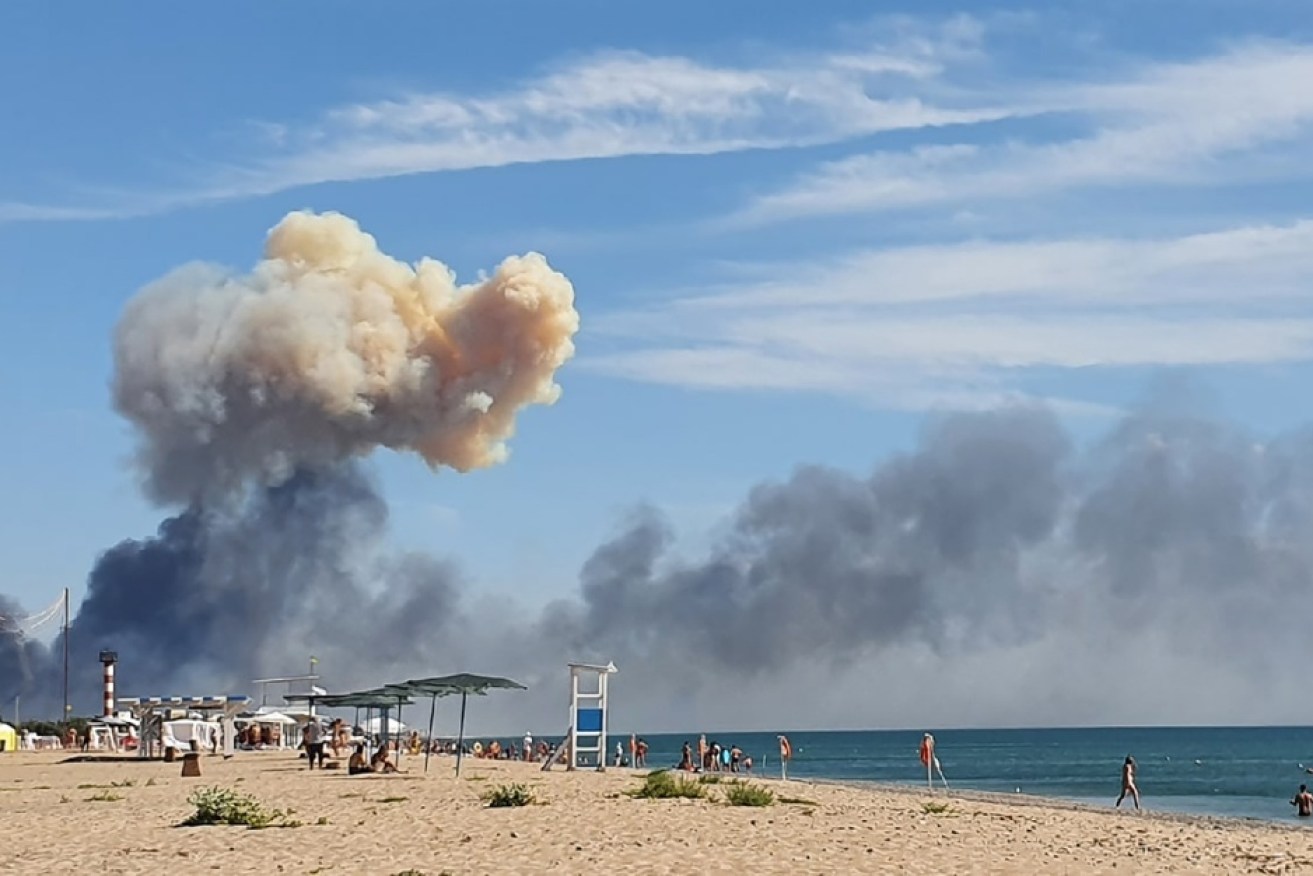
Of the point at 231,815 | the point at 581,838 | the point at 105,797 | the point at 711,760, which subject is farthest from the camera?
the point at 711,760

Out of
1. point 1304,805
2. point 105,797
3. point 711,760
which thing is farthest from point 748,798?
point 711,760

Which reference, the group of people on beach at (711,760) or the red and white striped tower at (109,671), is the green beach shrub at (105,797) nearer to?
the group of people on beach at (711,760)

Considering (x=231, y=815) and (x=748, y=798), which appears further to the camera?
(x=748, y=798)

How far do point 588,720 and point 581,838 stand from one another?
65.4 feet

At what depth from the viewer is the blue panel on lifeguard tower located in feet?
138

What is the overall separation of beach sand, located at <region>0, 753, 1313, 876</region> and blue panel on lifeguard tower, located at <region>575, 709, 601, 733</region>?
23.6ft

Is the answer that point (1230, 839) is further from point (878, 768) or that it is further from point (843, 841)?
point (878, 768)

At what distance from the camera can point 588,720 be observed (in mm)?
42188

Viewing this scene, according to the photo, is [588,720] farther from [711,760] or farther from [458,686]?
[711,760]

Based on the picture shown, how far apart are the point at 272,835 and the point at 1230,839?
653 inches

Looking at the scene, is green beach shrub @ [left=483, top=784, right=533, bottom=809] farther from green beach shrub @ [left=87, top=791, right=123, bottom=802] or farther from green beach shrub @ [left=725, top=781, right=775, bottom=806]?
green beach shrub @ [left=87, top=791, right=123, bottom=802]

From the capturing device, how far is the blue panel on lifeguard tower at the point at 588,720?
41.9m

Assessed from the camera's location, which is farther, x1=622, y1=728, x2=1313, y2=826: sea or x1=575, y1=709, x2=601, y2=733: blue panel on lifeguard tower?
x1=622, y1=728, x2=1313, y2=826: sea

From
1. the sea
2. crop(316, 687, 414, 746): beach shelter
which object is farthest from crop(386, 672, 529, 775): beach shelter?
the sea
